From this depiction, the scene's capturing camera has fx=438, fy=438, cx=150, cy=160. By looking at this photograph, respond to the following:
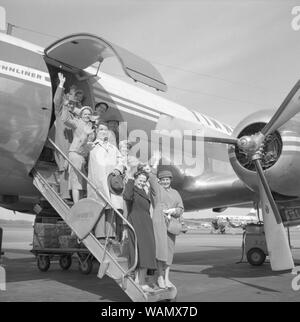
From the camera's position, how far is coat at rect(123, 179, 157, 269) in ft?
19.0

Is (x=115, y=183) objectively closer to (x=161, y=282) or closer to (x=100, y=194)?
(x=100, y=194)

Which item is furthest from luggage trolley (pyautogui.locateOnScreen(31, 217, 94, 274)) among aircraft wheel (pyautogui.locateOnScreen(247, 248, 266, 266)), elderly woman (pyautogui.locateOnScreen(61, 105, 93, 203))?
aircraft wheel (pyautogui.locateOnScreen(247, 248, 266, 266))

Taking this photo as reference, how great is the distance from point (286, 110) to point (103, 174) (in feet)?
11.3

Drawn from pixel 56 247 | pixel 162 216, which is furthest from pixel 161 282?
pixel 56 247

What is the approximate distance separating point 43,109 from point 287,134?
4260 millimetres

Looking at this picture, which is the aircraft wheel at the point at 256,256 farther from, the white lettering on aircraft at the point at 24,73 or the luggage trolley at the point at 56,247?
the white lettering on aircraft at the point at 24,73

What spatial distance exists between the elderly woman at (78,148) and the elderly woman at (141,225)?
42.9 inches

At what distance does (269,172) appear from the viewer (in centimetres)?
775

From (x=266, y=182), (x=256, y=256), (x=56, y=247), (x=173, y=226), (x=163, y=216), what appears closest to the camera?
(x=163, y=216)

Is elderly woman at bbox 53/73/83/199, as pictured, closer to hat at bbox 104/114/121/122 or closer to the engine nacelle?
hat at bbox 104/114/121/122

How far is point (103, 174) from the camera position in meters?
6.50

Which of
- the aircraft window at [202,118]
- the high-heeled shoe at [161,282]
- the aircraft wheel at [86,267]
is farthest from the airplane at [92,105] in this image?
the aircraft window at [202,118]

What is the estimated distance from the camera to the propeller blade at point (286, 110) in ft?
24.9
